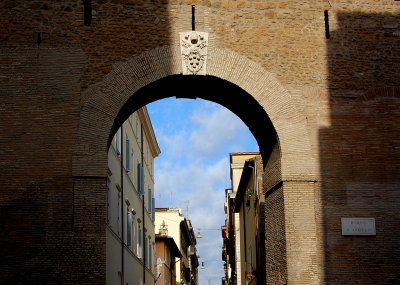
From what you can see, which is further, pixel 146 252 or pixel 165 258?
pixel 165 258

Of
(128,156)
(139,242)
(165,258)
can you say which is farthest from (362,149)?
(165,258)

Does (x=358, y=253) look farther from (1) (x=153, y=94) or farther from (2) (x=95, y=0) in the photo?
(2) (x=95, y=0)

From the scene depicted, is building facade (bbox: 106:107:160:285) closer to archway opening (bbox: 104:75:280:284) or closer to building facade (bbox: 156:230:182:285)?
building facade (bbox: 156:230:182:285)

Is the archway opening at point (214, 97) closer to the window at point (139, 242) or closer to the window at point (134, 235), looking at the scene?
the window at point (134, 235)

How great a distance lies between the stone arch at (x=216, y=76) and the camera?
512 inches

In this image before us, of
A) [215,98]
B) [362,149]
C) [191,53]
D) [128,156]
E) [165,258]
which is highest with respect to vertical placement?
[128,156]

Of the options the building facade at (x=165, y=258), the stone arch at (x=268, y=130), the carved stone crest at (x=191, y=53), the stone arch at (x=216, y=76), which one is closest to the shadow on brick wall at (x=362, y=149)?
the stone arch at (x=268, y=130)

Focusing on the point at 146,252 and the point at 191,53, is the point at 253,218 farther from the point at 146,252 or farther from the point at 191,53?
the point at 191,53

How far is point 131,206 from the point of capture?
27.8 m

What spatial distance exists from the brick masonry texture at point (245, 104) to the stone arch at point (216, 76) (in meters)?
0.02

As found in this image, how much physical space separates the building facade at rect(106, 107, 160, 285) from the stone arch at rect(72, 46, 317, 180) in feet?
26.2

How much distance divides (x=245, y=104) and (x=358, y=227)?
10.6 ft

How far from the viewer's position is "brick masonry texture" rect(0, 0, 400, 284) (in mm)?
12578

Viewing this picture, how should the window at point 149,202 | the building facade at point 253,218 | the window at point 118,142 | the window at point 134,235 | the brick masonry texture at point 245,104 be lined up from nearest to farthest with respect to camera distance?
1. the brick masonry texture at point 245,104
2. the building facade at point 253,218
3. the window at point 118,142
4. the window at point 134,235
5. the window at point 149,202
